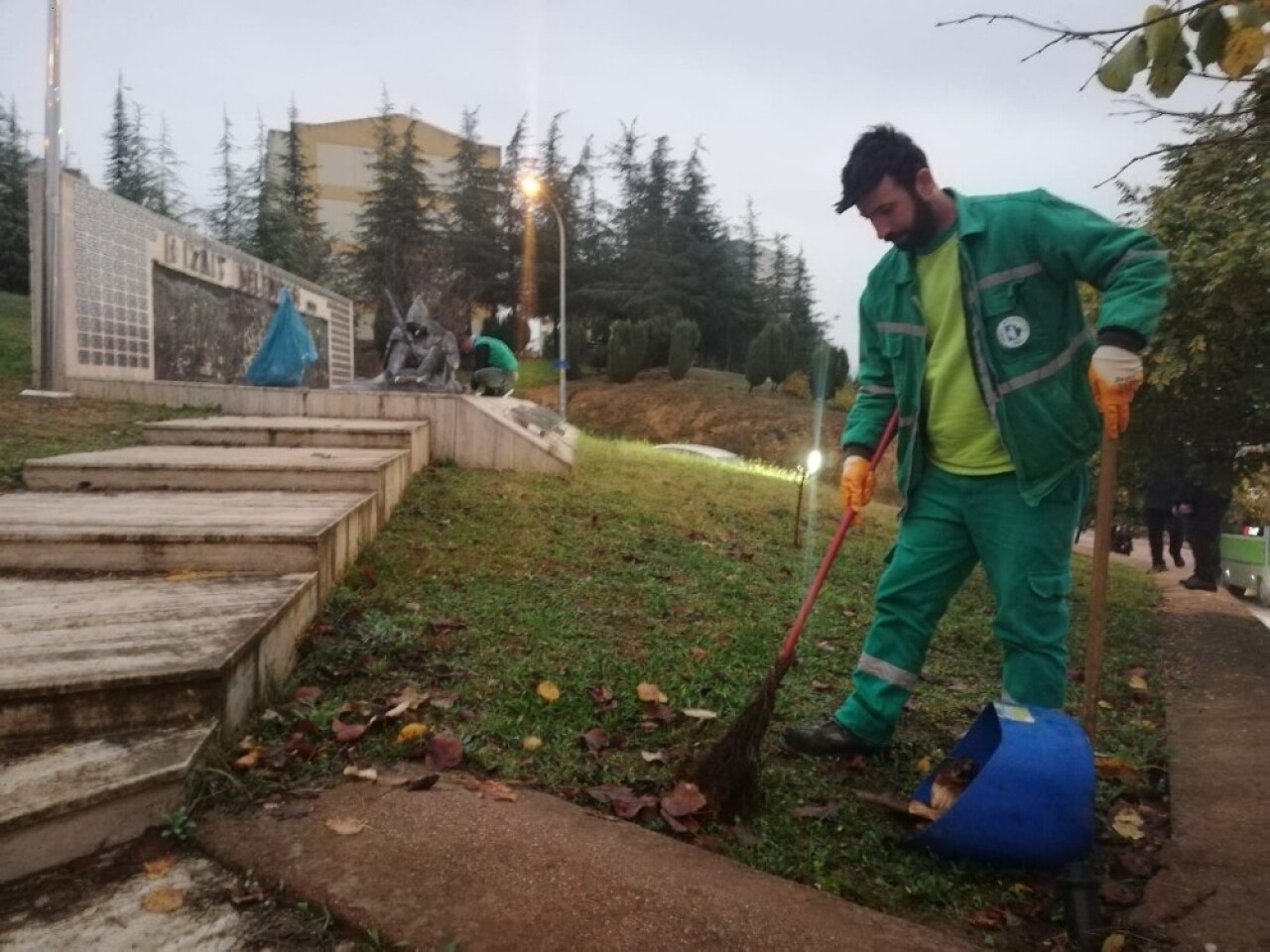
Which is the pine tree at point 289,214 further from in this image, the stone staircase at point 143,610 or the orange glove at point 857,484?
the orange glove at point 857,484

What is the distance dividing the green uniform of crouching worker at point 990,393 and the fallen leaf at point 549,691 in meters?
0.79

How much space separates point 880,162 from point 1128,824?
80.2 inches

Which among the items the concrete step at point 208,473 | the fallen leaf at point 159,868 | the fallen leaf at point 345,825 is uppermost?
the concrete step at point 208,473

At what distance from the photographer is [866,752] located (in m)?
2.77

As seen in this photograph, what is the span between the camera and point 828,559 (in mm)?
2781

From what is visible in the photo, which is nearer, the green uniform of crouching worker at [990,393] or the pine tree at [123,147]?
the green uniform of crouching worker at [990,393]

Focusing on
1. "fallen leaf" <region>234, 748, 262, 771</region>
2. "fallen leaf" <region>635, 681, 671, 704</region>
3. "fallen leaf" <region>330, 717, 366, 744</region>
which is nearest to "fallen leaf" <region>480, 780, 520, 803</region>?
"fallen leaf" <region>330, 717, 366, 744</region>

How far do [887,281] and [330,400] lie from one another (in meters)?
6.20

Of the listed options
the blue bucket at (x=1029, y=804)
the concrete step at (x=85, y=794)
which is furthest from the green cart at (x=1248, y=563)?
the concrete step at (x=85, y=794)

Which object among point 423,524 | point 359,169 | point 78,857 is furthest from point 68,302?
point 359,169

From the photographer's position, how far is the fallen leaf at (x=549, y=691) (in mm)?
2879

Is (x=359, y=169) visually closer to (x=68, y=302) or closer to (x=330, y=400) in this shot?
(x=68, y=302)

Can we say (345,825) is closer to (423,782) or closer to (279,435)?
(423,782)

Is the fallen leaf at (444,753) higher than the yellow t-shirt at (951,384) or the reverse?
the reverse
